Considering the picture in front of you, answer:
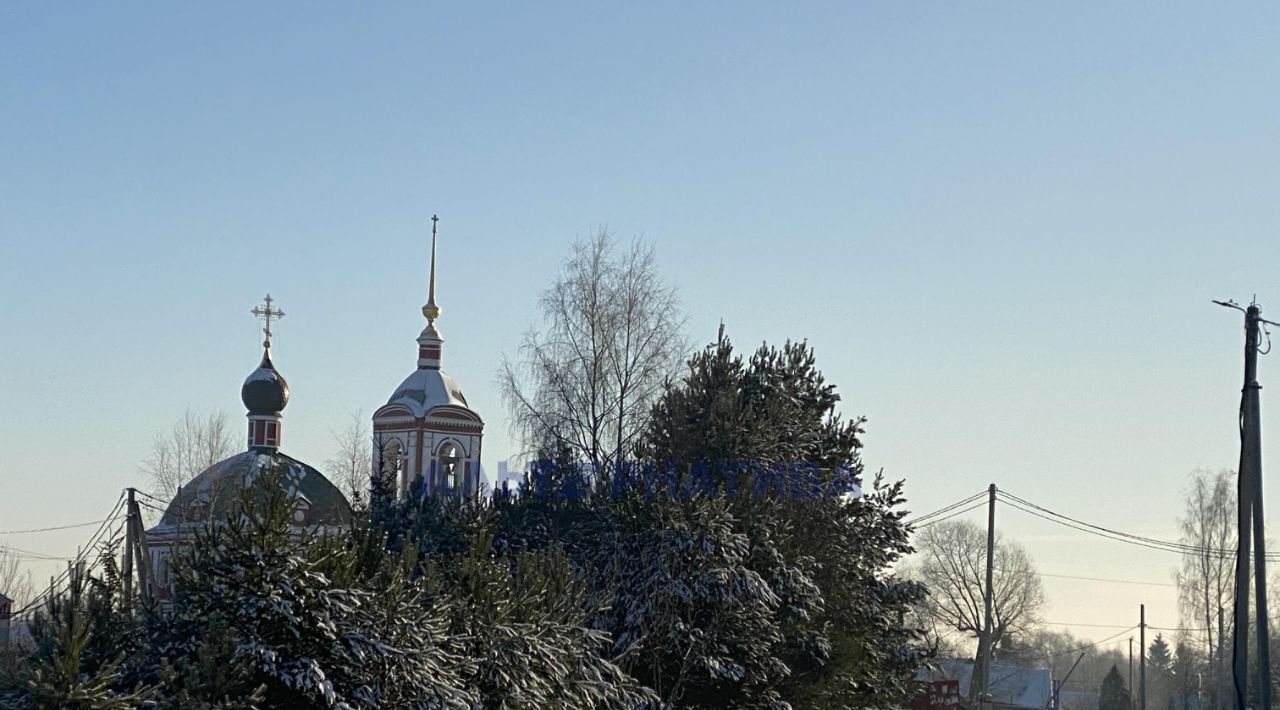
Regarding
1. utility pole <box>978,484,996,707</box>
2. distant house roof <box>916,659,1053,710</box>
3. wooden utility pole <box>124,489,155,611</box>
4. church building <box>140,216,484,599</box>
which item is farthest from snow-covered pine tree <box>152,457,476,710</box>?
distant house roof <box>916,659,1053,710</box>

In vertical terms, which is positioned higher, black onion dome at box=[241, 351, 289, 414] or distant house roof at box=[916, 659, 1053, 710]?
black onion dome at box=[241, 351, 289, 414]

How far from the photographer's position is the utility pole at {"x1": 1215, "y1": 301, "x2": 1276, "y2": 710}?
15.5 meters

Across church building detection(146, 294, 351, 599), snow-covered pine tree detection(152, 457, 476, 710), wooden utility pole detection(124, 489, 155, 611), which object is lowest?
snow-covered pine tree detection(152, 457, 476, 710)

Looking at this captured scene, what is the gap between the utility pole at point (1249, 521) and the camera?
1555 cm

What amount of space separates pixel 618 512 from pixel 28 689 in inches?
455

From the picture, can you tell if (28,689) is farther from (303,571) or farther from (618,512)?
(618,512)

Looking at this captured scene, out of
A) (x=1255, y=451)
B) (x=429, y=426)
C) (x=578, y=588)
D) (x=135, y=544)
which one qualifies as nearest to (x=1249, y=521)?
(x=1255, y=451)

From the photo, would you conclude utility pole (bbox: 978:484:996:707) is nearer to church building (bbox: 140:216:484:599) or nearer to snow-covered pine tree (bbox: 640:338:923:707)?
snow-covered pine tree (bbox: 640:338:923:707)

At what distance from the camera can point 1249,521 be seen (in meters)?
15.9

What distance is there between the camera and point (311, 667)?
1356cm

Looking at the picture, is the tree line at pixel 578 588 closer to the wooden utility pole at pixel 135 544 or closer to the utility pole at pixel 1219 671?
the wooden utility pole at pixel 135 544

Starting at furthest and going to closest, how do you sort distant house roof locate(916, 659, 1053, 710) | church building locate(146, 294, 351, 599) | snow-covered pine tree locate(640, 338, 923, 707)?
distant house roof locate(916, 659, 1053, 710) < church building locate(146, 294, 351, 599) < snow-covered pine tree locate(640, 338, 923, 707)

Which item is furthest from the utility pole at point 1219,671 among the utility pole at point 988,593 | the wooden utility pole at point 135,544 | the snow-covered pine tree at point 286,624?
the snow-covered pine tree at point 286,624

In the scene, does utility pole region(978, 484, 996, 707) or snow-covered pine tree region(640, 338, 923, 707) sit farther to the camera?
utility pole region(978, 484, 996, 707)
